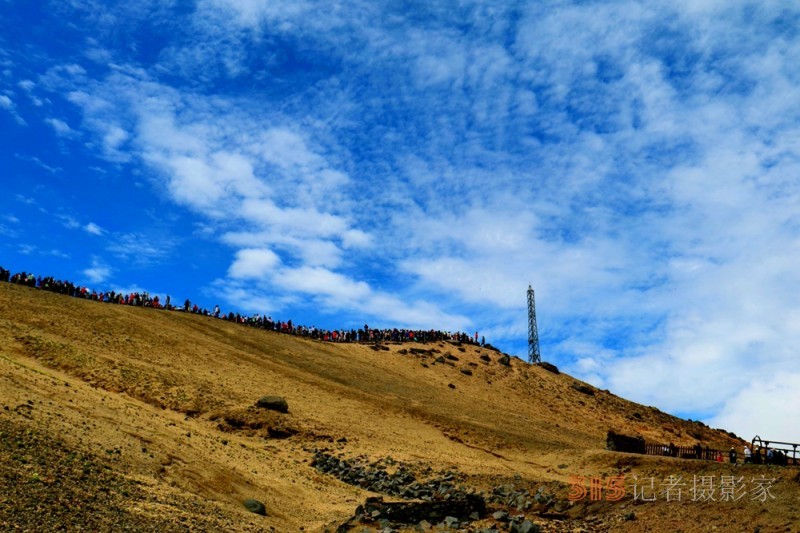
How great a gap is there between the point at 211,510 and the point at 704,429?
6324 cm

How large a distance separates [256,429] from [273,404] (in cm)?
282

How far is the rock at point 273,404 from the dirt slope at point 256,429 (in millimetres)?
727

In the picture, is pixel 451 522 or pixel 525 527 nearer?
pixel 525 527

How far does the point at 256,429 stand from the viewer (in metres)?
33.6

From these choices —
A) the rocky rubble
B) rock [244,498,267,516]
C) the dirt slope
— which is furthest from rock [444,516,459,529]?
rock [244,498,267,516]

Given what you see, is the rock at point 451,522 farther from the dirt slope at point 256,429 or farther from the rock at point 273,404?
the rock at point 273,404

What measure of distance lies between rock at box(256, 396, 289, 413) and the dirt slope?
0.73m

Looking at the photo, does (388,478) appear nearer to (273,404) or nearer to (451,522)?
(451,522)

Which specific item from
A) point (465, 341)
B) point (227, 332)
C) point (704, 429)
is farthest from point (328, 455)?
point (704, 429)

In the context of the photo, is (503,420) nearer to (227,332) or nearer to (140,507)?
(227,332)

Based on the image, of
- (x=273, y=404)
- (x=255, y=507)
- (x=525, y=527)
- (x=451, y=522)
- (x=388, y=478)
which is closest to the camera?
(x=525, y=527)

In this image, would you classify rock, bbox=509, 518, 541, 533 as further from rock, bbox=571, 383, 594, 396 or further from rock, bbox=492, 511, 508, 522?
rock, bbox=571, 383, 594, 396

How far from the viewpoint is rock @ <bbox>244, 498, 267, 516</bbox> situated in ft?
70.0

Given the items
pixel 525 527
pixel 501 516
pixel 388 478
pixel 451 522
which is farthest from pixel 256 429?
pixel 525 527
